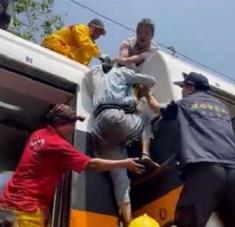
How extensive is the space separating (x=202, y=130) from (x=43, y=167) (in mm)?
1006

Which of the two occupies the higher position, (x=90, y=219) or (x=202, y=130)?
(x=202, y=130)

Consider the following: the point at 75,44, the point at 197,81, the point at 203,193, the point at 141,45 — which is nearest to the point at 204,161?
the point at 203,193

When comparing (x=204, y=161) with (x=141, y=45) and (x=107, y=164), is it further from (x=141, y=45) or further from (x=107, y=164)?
(x=141, y=45)

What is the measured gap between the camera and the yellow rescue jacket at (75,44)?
224 inches

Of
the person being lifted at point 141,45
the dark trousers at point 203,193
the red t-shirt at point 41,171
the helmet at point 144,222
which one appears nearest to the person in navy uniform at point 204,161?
the dark trousers at point 203,193

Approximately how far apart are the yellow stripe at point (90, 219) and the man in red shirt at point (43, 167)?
19 centimetres

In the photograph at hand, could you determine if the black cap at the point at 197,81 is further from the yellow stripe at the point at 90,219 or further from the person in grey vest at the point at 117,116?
the yellow stripe at the point at 90,219

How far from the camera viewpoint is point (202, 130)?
4.11 metres

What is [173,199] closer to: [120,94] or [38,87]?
[120,94]

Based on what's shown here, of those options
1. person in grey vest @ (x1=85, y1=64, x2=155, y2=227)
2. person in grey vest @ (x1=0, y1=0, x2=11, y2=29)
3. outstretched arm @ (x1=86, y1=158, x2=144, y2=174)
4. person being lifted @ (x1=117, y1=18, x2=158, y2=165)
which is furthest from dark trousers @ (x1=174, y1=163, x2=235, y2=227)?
person in grey vest @ (x1=0, y1=0, x2=11, y2=29)

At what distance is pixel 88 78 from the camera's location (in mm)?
4707

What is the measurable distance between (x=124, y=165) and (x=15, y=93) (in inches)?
39.8

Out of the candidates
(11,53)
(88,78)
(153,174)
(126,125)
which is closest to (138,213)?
(153,174)

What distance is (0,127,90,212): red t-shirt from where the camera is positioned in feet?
13.2
